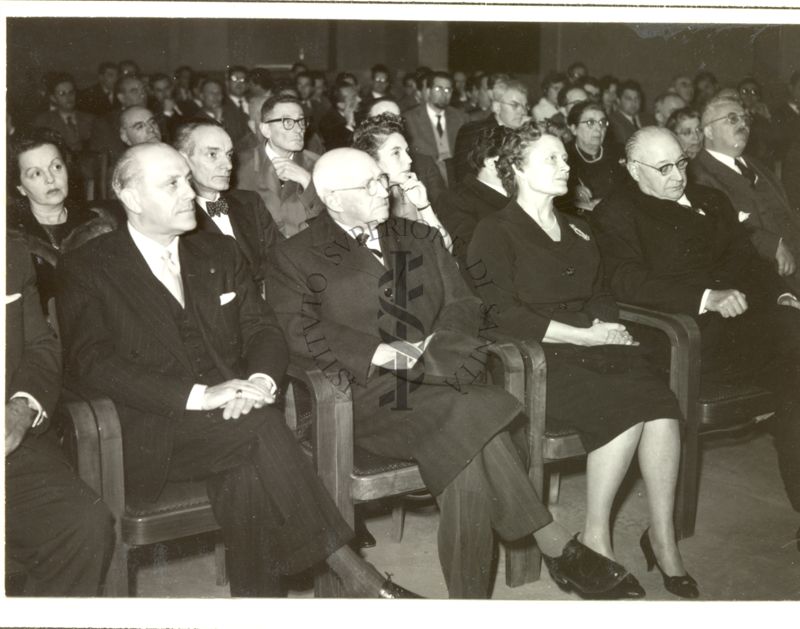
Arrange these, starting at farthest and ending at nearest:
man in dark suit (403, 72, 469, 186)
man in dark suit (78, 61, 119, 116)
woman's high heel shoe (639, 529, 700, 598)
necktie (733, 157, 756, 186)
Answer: man in dark suit (78, 61, 119, 116), man in dark suit (403, 72, 469, 186), necktie (733, 157, 756, 186), woman's high heel shoe (639, 529, 700, 598)

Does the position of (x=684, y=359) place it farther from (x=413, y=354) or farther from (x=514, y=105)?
(x=514, y=105)

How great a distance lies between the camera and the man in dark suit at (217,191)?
11.1ft

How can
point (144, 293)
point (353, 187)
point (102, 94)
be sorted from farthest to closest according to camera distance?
point (102, 94) → point (353, 187) → point (144, 293)

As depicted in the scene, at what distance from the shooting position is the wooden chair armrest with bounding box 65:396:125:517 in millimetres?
2115

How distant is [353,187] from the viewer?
8.82ft

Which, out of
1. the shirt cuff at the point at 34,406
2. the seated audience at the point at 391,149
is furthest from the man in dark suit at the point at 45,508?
the seated audience at the point at 391,149

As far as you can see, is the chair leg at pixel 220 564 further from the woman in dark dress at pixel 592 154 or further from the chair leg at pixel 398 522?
the woman in dark dress at pixel 592 154

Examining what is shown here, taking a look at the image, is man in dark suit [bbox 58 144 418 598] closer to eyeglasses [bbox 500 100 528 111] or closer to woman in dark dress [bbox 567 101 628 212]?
woman in dark dress [bbox 567 101 628 212]

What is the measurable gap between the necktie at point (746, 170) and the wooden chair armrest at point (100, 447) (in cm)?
326

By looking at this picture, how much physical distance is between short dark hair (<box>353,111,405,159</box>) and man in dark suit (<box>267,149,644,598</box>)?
52 cm

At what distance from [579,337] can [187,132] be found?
179cm

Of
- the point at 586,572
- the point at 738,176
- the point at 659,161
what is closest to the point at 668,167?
the point at 659,161

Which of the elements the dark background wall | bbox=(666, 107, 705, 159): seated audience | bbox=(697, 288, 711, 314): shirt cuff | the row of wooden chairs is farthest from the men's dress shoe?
the dark background wall

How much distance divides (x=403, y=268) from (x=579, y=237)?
2.39 feet
